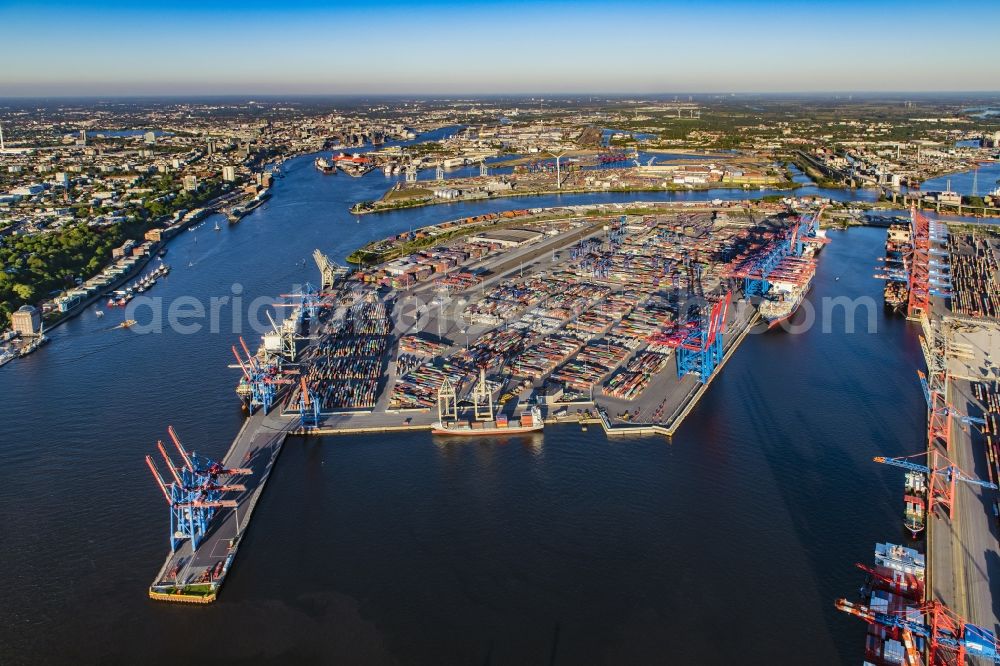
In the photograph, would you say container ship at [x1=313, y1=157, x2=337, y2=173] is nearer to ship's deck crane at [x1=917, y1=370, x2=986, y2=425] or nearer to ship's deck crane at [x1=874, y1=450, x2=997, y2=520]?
ship's deck crane at [x1=917, y1=370, x2=986, y2=425]


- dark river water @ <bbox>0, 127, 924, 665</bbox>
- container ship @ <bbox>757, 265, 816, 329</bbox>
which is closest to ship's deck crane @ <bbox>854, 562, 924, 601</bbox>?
dark river water @ <bbox>0, 127, 924, 665</bbox>

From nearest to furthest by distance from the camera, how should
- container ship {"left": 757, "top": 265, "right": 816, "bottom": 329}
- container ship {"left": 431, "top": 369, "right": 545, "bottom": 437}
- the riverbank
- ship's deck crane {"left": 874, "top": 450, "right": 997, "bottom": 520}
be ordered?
ship's deck crane {"left": 874, "top": 450, "right": 997, "bottom": 520} → container ship {"left": 431, "top": 369, "right": 545, "bottom": 437} → container ship {"left": 757, "top": 265, "right": 816, "bottom": 329} → the riverbank

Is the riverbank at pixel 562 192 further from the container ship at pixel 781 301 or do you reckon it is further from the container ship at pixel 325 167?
the container ship at pixel 781 301

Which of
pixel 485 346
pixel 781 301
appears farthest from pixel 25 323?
pixel 781 301

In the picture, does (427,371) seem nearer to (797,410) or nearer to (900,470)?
(797,410)

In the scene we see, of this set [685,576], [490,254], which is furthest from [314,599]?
[490,254]
